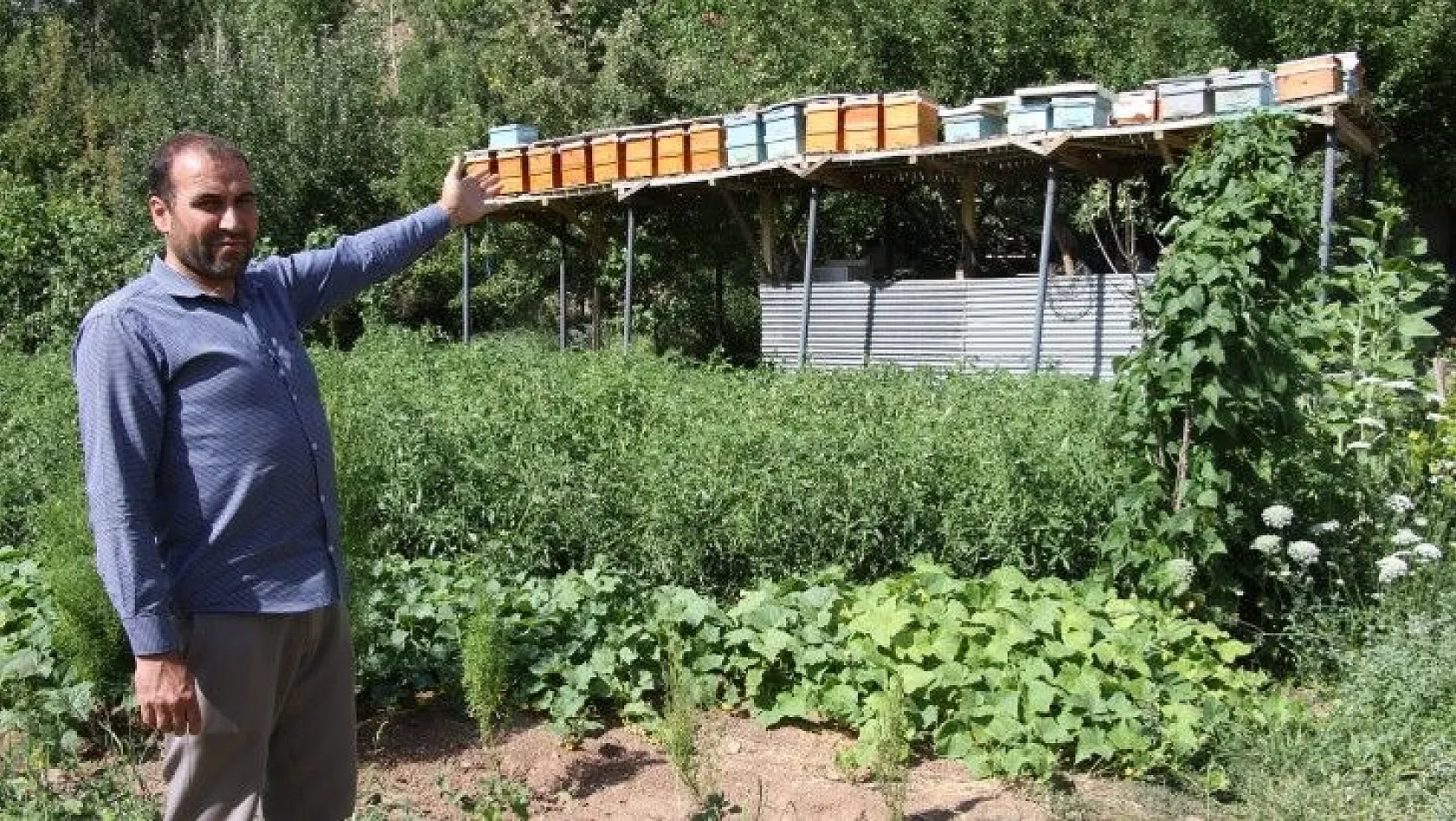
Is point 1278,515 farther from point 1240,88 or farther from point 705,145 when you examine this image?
point 705,145

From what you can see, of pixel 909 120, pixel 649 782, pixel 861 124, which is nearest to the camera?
pixel 649 782

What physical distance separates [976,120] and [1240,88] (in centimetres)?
248

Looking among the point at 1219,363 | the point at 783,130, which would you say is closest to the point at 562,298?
the point at 783,130

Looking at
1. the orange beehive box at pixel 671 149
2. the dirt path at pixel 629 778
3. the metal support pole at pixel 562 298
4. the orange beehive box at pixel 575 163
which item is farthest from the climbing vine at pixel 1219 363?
the metal support pole at pixel 562 298

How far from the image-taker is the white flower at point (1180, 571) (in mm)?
4555

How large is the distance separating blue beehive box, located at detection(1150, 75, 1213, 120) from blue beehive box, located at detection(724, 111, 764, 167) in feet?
14.4

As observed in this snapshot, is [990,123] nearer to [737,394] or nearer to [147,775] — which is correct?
[737,394]

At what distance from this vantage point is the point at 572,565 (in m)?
5.30

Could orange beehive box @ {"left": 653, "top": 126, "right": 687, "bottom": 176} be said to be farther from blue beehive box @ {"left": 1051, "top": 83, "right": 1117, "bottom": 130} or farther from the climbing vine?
the climbing vine

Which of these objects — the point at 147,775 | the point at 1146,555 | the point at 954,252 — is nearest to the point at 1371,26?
the point at 954,252

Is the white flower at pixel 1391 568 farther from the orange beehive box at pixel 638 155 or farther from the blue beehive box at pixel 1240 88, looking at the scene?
the orange beehive box at pixel 638 155

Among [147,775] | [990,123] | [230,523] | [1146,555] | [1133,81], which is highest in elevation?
[1133,81]

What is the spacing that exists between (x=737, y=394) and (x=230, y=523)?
16.0ft

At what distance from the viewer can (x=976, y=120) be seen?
12320 mm
